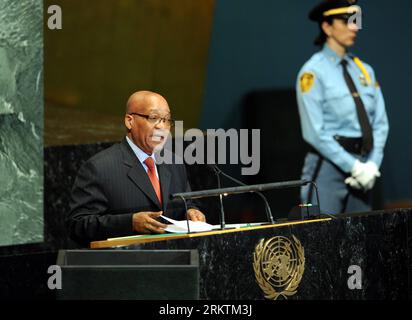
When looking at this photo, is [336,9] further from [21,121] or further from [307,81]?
[21,121]

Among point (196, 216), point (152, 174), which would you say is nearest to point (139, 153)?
point (152, 174)

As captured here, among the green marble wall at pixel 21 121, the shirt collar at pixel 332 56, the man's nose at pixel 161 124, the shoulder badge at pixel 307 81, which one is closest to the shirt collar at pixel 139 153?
the man's nose at pixel 161 124

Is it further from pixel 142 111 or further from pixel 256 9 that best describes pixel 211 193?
pixel 256 9

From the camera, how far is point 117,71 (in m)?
7.23

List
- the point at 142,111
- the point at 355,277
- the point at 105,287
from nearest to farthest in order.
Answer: the point at 105,287 < the point at 355,277 < the point at 142,111

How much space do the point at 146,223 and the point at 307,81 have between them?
85.0 inches

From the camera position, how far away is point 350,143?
5746 mm

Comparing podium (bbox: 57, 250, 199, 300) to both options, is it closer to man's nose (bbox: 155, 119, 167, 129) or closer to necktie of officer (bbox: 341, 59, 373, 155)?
man's nose (bbox: 155, 119, 167, 129)

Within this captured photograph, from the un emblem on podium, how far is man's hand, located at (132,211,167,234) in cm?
35

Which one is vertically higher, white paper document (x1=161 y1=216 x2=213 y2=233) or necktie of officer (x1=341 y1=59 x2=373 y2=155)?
necktie of officer (x1=341 y1=59 x2=373 y2=155)

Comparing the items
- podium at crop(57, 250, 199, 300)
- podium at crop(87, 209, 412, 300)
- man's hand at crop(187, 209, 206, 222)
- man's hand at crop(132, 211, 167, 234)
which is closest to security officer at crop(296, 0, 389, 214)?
podium at crop(87, 209, 412, 300)

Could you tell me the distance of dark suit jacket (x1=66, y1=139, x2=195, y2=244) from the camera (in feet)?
13.5
